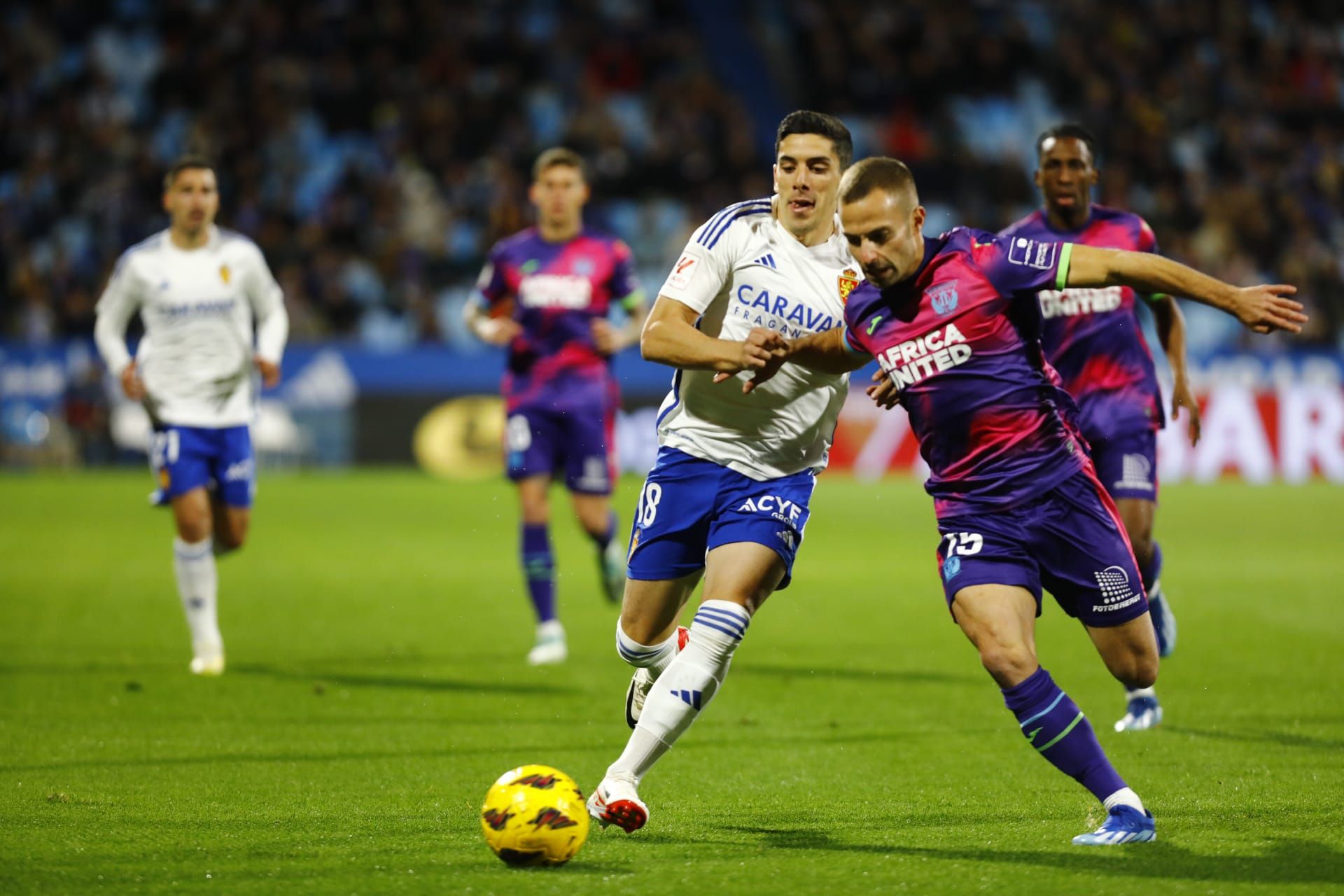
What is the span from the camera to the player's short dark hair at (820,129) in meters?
5.90

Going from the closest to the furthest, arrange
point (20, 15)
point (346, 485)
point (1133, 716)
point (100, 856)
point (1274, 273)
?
1. point (100, 856)
2. point (1133, 716)
3. point (346, 485)
4. point (1274, 273)
5. point (20, 15)

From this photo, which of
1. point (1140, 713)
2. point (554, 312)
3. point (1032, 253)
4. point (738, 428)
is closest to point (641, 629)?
point (738, 428)

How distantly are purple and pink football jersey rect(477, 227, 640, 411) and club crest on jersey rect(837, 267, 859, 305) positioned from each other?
4492 mm

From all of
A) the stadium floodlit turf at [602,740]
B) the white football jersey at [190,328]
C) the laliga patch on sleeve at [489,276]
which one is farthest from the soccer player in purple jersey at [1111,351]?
the white football jersey at [190,328]

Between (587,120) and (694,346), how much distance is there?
22.4 meters

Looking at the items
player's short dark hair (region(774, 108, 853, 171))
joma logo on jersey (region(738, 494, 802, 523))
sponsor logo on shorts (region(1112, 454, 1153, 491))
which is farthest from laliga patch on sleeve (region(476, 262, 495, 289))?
joma logo on jersey (region(738, 494, 802, 523))

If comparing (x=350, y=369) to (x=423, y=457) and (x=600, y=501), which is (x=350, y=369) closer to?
(x=423, y=457)

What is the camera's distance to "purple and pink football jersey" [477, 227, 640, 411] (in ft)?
34.0

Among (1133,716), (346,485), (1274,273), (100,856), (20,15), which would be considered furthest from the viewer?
(20,15)

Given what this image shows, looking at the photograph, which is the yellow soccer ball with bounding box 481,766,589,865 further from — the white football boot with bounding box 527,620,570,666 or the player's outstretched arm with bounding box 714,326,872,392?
the white football boot with bounding box 527,620,570,666

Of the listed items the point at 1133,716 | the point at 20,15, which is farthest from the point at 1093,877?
the point at 20,15

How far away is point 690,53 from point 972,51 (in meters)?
4.99

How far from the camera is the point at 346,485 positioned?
22406mm

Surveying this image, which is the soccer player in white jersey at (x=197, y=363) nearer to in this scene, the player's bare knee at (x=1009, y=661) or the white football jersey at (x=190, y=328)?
the white football jersey at (x=190, y=328)
